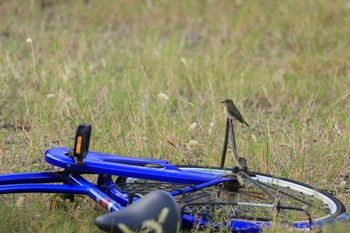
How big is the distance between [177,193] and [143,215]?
0.45 metres

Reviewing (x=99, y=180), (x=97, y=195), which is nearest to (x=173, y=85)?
(x=99, y=180)

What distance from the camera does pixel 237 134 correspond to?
479 cm

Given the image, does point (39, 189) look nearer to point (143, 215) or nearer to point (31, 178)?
point (31, 178)

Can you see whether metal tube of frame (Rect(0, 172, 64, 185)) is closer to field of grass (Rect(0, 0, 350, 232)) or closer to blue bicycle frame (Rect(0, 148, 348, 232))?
blue bicycle frame (Rect(0, 148, 348, 232))

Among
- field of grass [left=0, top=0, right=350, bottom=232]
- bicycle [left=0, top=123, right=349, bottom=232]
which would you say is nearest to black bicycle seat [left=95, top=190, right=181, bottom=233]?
bicycle [left=0, top=123, right=349, bottom=232]

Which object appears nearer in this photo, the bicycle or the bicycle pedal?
the bicycle

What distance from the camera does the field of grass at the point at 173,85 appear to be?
4.35 metres

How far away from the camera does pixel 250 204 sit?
333 cm

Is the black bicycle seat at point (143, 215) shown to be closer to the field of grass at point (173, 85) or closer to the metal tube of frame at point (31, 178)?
the field of grass at point (173, 85)

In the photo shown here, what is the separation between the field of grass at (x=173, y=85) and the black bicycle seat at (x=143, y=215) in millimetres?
345

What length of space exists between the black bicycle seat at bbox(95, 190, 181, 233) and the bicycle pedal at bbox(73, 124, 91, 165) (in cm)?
43

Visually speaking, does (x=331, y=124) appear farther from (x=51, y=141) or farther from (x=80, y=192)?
(x=80, y=192)

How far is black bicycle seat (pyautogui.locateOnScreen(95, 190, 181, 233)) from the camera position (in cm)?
305

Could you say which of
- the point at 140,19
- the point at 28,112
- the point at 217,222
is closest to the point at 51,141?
the point at 28,112
